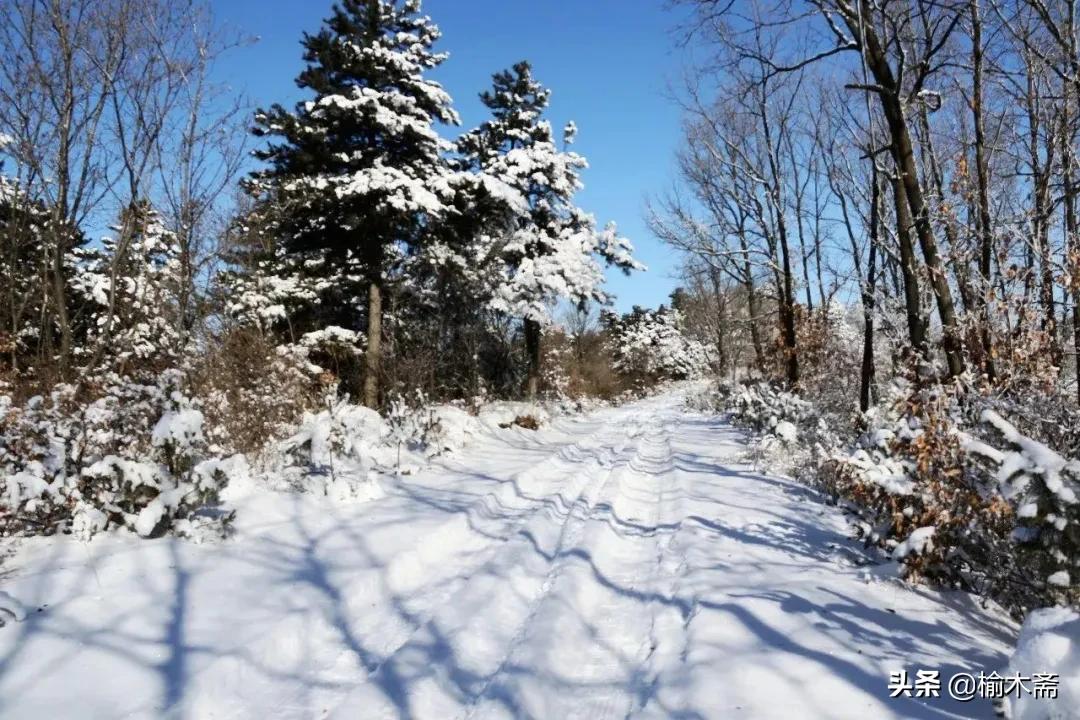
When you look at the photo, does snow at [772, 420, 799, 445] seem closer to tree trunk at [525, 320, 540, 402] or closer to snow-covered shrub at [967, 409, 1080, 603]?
snow-covered shrub at [967, 409, 1080, 603]

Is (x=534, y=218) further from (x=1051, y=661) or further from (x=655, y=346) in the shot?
(x=655, y=346)

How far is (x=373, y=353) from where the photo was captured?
45.1ft

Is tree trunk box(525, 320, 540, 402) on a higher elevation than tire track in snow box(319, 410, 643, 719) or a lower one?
higher

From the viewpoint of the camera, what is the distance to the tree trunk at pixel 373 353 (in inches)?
534

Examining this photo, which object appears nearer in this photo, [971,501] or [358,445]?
[971,501]

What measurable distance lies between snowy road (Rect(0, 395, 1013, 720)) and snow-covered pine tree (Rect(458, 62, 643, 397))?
532 inches

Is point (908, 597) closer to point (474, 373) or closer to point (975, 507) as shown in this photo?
point (975, 507)

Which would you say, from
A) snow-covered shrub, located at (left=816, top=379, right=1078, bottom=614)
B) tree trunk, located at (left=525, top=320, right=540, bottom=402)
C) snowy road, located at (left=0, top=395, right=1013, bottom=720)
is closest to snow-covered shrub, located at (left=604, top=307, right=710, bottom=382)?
tree trunk, located at (left=525, top=320, right=540, bottom=402)

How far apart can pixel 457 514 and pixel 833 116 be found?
14227 millimetres

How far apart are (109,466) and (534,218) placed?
17.3m

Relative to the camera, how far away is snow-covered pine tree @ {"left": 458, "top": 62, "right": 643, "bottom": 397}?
19406 mm

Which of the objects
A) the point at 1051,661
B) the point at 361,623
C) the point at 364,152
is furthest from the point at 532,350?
the point at 1051,661

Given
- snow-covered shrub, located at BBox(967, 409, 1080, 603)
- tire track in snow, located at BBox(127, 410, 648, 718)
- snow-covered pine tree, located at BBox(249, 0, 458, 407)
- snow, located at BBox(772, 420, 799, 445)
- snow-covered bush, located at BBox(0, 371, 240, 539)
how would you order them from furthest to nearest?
snow-covered pine tree, located at BBox(249, 0, 458, 407) < snow, located at BBox(772, 420, 799, 445) < snow-covered bush, located at BBox(0, 371, 240, 539) < tire track in snow, located at BBox(127, 410, 648, 718) < snow-covered shrub, located at BBox(967, 409, 1080, 603)

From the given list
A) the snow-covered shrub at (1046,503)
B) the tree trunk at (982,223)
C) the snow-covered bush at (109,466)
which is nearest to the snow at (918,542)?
the snow-covered shrub at (1046,503)
